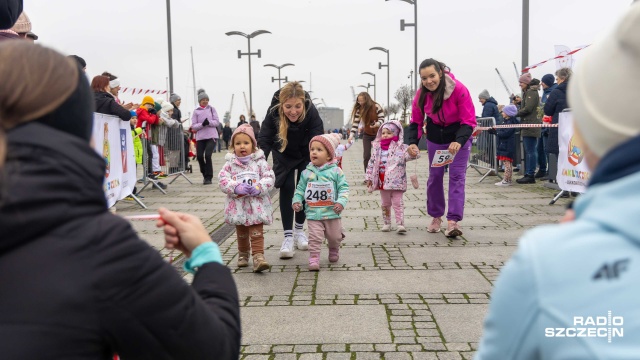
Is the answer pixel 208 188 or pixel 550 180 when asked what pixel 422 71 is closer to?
pixel 550 180

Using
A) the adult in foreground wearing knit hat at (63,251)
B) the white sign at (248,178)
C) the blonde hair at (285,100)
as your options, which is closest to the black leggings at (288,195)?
the blonde hair at (285,100)

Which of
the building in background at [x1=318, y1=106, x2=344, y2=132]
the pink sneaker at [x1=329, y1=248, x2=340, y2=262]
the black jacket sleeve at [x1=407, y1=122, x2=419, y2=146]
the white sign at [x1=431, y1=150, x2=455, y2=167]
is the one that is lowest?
the pink sneaker at [x1=329, y1=248, x2=340, y2=262]

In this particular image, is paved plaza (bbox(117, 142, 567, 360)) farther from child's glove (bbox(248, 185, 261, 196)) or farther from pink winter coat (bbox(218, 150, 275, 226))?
child's glove (bbox(248, 185, 261, 196))

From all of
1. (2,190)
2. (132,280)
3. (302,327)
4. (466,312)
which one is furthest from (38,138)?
(466,312)

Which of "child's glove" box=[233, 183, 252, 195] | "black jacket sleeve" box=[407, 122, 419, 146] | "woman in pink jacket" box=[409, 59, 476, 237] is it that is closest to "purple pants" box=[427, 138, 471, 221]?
"woman in pink jacket" box=[409, 59, 476, 237]

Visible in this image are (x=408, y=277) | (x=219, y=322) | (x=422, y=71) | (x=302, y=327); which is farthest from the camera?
(x=422, y=71)

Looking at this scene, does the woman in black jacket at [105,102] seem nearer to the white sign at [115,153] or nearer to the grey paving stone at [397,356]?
the white sign at [115,153]

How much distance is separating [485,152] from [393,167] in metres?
8.87

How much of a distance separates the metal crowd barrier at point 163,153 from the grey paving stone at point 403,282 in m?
7.43

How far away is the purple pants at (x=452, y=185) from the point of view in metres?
7.12

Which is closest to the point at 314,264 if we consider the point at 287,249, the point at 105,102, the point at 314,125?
the point at 287,249

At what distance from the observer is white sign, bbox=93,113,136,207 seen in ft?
26.9

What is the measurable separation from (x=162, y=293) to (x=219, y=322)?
222 millimetres

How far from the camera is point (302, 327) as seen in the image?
13.2 feet
